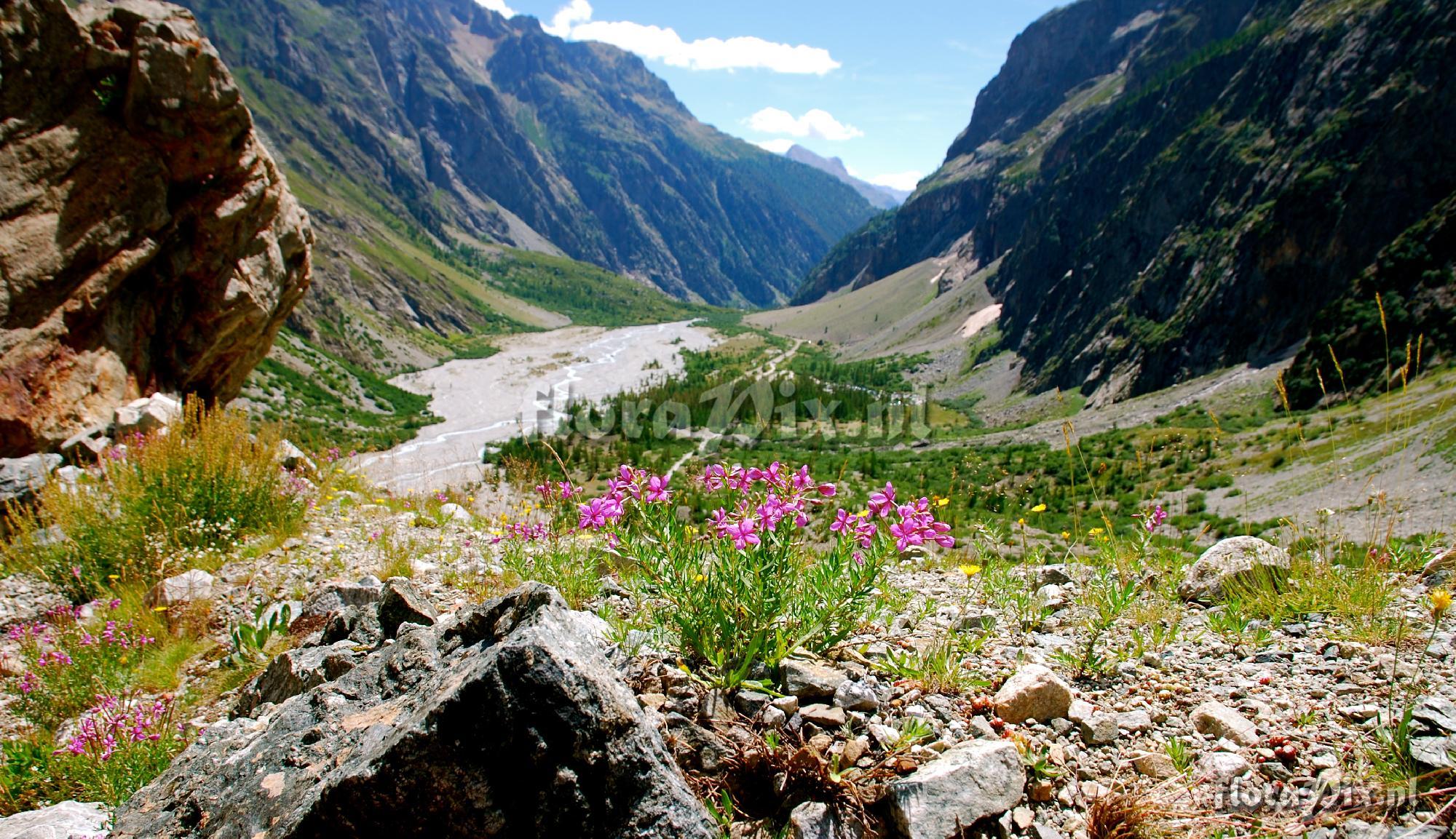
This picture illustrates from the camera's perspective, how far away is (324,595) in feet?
15.9

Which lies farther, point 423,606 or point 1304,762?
point 423,606

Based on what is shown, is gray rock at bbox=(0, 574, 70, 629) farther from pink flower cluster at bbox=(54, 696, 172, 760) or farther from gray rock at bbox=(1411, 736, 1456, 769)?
gray rock at bbox=(1411, 736, 1456, 769)

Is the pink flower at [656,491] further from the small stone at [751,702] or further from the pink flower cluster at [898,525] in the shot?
the small stone at [751,702]

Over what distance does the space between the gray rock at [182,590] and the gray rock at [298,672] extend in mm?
1842

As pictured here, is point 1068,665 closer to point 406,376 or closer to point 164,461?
point 164,461

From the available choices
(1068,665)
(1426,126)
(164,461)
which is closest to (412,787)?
(1068,665)

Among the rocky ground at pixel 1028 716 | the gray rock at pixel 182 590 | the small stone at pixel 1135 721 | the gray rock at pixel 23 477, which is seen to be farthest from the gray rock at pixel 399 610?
the gray rock at pixel 23 477

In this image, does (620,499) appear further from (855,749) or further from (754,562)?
(855,749)

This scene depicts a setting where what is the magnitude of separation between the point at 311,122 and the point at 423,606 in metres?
236

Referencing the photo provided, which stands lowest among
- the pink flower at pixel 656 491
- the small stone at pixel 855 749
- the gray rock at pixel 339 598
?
the small stone at pixel 855 749

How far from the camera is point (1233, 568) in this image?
4.65m

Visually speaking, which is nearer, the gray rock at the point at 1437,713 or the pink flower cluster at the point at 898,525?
the gray rock at the point at 1437,713

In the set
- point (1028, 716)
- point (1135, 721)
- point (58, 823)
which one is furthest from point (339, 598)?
point (1135, 721)

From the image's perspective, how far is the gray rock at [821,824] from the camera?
94.7 inches
